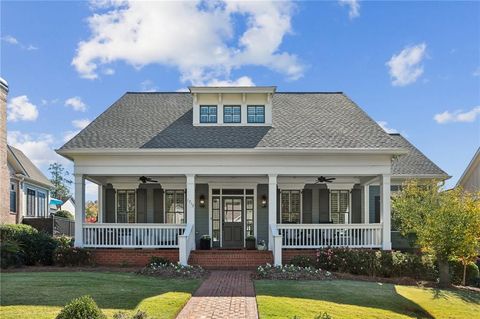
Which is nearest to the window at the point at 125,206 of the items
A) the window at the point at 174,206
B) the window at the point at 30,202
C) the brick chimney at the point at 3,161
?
the window at the point at 174,206

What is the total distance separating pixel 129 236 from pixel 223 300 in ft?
24.9

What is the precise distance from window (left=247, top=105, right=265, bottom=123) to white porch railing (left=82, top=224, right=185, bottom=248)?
5.20 m

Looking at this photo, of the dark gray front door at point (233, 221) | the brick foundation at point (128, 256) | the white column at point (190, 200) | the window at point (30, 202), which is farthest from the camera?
the window at point (30, 202)

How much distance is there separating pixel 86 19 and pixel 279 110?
8.73 m

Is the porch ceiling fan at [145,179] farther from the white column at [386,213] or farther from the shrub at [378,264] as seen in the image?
the white column at [386,213]

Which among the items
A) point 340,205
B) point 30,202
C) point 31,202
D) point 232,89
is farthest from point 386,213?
point 31,202

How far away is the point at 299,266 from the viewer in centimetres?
1579

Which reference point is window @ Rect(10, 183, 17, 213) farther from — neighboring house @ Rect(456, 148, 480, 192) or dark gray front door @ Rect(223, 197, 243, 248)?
neighboring house @ Rect(456, 148, 480, 192)

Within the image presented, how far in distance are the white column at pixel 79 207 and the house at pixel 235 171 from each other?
0.04 meters

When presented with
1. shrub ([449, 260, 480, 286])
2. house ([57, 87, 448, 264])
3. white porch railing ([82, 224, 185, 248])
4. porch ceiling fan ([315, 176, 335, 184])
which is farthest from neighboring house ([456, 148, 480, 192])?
white porch railing ([82, 224, 185, 248])

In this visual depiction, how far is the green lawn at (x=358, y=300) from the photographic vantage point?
10141mm

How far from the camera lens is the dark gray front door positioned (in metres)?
20.0

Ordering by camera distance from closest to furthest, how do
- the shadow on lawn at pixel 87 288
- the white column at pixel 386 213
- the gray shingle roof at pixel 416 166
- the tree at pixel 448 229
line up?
the shadow on lawn at pixel 87 288
the tree at pixel 448 229
the white column at pixel 386 213
the gray shingle roof at pixel 416 166

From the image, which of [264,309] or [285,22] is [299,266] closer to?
[264,309]
